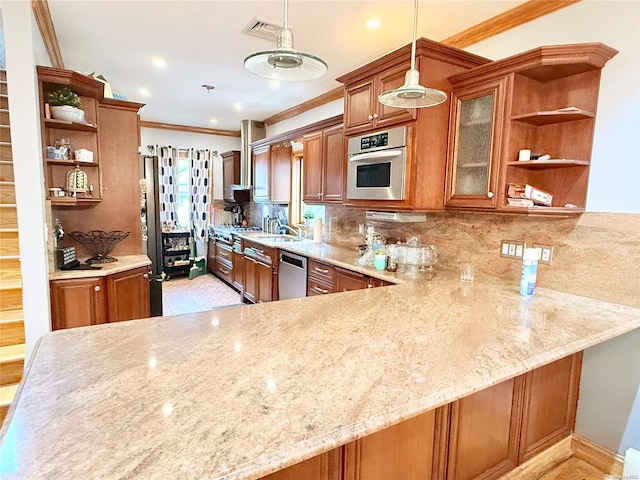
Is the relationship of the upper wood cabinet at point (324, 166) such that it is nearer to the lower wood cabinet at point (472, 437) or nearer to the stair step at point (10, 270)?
the lower wood cabinet at point (472, 437)

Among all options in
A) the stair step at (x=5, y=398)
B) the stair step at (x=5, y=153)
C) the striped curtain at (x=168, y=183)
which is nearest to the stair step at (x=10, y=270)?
the stair step at (x=5, y=398)

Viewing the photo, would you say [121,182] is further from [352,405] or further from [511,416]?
[511,416]

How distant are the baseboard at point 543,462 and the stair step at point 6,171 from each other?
395cm

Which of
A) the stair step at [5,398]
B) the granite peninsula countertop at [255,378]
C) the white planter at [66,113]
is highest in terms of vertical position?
the white planter at [66,113]

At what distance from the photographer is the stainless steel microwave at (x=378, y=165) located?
8.37 ft

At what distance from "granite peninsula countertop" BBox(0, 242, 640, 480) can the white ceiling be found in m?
2.03

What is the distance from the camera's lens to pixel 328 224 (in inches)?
173

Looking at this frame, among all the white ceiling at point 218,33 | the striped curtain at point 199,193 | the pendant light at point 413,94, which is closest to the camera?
the pendant light at point 413,94

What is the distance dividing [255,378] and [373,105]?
235 centimetres

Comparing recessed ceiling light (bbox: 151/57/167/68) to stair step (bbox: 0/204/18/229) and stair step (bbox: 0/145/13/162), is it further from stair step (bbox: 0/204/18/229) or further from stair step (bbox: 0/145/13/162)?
stair step (bbox: 0/204/18/229)

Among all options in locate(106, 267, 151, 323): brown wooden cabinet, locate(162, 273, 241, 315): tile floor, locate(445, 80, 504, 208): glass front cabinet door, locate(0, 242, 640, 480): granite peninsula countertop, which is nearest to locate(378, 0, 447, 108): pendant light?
locate(445, 80, 504, 208): glass front cabinet door

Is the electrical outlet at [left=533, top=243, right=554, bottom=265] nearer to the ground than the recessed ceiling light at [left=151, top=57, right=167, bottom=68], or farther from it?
nearer to the ground

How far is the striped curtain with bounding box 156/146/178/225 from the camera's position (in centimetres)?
652

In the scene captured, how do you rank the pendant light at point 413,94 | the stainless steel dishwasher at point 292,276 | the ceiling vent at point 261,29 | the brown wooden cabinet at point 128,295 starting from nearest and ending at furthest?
the pendant light at point 413,94, the ceiling vent at point 261,29, the brown wooden cabinet at point 128,295, the stainless steel dishwasher at point 292,276
